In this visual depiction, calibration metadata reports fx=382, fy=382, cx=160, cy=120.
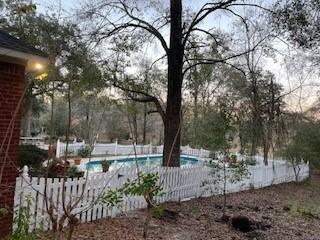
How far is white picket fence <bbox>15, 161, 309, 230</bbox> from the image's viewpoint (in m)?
6.46

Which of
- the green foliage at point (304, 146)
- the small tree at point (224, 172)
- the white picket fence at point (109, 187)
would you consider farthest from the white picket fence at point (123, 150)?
the small tree at point (224, 172)

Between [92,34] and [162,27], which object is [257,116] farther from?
[92,34]

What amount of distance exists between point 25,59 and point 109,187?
360cm

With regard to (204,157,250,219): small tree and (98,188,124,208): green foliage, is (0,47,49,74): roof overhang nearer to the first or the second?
(98,188,124,208): green foliage

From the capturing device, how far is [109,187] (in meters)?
8.58

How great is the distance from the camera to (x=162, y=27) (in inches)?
568

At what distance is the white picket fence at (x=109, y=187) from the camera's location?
6457mm

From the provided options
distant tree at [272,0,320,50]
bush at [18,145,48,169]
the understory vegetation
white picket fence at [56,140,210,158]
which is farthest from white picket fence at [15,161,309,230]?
white picket fence at [56,140,210,158]

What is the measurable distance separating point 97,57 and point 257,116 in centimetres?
1487

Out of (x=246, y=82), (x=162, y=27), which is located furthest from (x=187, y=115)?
(x=162, y=27)

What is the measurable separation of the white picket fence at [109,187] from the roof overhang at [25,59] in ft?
6.14

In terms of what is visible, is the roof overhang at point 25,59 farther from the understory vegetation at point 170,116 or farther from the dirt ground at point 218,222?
A: the dirt ground at point 218,222

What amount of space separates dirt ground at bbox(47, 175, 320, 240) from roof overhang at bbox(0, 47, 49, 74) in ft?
9.96

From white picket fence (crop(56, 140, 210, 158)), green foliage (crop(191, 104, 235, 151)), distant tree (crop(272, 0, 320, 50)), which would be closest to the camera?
distant tree (crop(272, 0, 320, 50))
